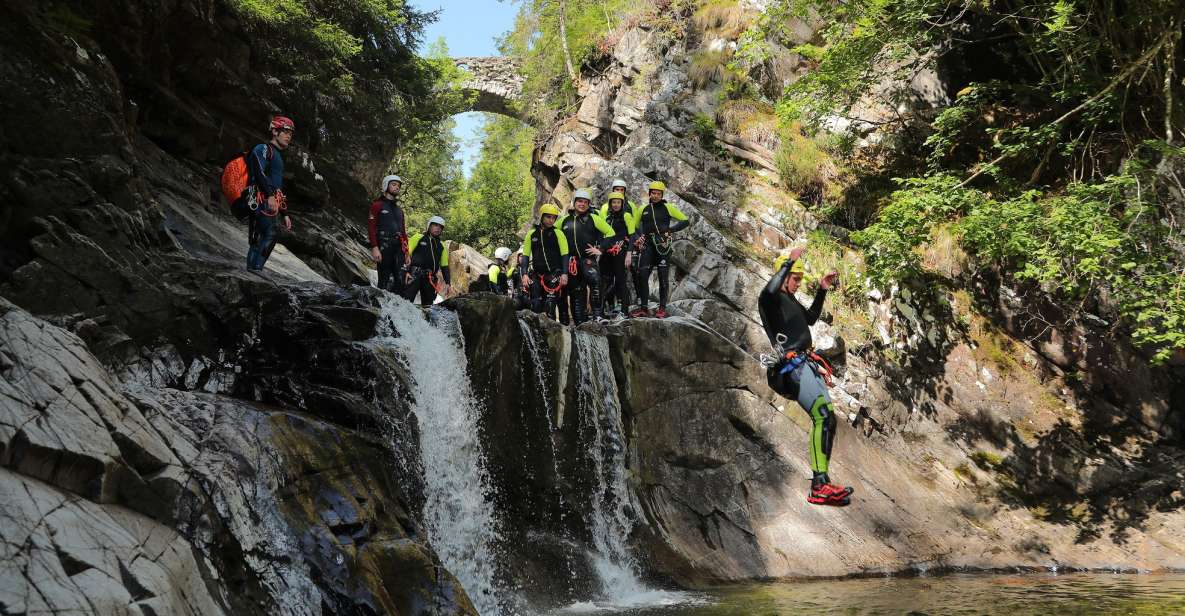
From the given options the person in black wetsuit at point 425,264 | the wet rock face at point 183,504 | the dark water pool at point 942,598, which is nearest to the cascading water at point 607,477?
the dark water pool at point 942,598

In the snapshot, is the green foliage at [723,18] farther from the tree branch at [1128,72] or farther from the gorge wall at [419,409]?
the tree branch at [1128,72]

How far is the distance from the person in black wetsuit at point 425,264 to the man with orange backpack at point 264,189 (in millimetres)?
2531

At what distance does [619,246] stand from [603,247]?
0.27 metres

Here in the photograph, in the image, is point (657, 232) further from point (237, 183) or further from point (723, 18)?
point (723, 18)

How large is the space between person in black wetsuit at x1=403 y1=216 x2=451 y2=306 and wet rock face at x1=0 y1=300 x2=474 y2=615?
16.7ft

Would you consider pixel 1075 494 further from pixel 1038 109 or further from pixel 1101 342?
pixel 1038 109

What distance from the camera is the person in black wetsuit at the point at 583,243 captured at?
13.1 metres

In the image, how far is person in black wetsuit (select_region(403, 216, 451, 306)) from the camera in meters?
12.5

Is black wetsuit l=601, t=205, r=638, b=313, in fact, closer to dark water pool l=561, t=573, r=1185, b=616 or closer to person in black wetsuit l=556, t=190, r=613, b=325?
person in black wetsuit l=556, t=190, r=613, b=325

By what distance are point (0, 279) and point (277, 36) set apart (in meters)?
11.8

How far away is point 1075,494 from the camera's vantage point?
1380 cm

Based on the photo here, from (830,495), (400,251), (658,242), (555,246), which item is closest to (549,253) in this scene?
(555,246)

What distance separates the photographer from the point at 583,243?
1309 cm

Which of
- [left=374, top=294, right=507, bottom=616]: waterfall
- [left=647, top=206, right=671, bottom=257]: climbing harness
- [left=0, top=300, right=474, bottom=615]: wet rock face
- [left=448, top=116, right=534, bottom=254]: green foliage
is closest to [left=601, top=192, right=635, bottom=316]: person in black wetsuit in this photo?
[left=647, top=206, right=671, bottom=257]: climbing harness
